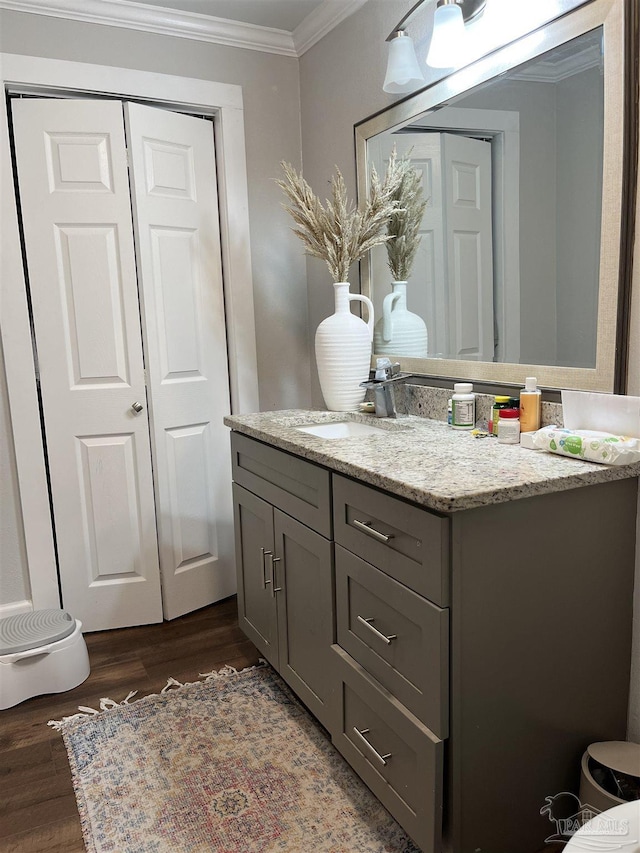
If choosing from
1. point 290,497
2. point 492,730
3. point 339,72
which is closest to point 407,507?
point 492,730

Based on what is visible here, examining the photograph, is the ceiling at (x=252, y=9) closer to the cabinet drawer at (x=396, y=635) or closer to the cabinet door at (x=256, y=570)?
the cabinet door at (x=256, y=570)

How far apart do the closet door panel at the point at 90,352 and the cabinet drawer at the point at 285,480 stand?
61 cm

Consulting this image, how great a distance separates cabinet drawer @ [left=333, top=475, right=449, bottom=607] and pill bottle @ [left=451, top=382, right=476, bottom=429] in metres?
0.49

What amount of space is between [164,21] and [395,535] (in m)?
2.22

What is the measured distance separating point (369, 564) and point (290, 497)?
43cm

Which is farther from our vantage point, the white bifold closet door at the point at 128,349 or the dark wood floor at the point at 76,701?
the white bifold closet door at the point at 128,349

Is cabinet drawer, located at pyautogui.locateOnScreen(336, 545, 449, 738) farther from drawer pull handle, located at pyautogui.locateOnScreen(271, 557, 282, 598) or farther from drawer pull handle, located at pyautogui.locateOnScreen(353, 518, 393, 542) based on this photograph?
drawer pull handle, located at pyautogui.locateOnScreen(271, 557, 282, 598)

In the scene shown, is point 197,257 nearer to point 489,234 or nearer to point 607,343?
point 489,234

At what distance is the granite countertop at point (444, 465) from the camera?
3.90 ft

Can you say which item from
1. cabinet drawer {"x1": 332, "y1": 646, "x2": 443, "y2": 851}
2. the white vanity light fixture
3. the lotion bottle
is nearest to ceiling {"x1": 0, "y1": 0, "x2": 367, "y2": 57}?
the white vanity light fixture

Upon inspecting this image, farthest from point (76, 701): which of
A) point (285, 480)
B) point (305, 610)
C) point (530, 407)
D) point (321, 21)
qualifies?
point (321, 21)

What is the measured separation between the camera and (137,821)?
1566 millimetres

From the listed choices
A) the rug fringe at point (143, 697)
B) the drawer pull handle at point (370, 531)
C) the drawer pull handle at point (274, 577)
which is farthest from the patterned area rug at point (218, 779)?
the drawer pull handle at point (370, 531)

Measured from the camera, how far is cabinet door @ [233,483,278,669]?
2.00 meters
